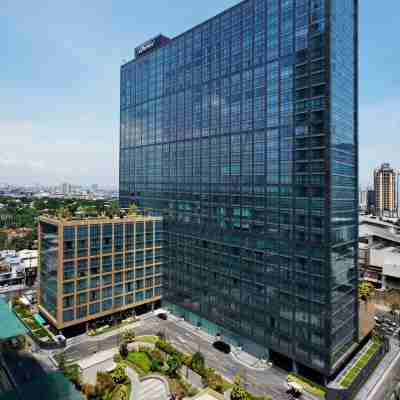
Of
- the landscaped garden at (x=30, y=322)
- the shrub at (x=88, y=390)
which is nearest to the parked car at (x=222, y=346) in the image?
the shrub at (x=88, y=390)

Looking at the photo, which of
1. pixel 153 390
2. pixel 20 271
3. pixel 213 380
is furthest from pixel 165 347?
pixel 20 271

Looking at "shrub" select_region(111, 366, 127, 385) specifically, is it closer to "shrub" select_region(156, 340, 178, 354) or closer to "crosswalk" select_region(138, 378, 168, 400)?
"crosswalk" select_region(138, 378, 168, 400)

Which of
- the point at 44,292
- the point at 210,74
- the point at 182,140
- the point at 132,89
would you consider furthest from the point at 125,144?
the point at 44,292

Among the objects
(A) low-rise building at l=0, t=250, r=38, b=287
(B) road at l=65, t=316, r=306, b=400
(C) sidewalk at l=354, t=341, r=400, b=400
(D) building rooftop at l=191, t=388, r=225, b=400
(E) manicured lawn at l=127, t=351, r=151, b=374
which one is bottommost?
(C) sidewalk at l=354, t=341, r=400, b=400

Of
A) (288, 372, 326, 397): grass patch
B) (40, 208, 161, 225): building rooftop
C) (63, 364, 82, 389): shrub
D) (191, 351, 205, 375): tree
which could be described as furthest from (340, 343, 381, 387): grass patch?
(40, 208, 161, 225): building rooftop

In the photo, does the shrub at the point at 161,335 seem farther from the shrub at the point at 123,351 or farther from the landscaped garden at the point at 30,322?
the landscaped garden at the point at 30,322

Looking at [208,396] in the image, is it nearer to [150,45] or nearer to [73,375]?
[73,375]

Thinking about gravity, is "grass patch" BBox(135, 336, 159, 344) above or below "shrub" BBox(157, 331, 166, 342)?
below
